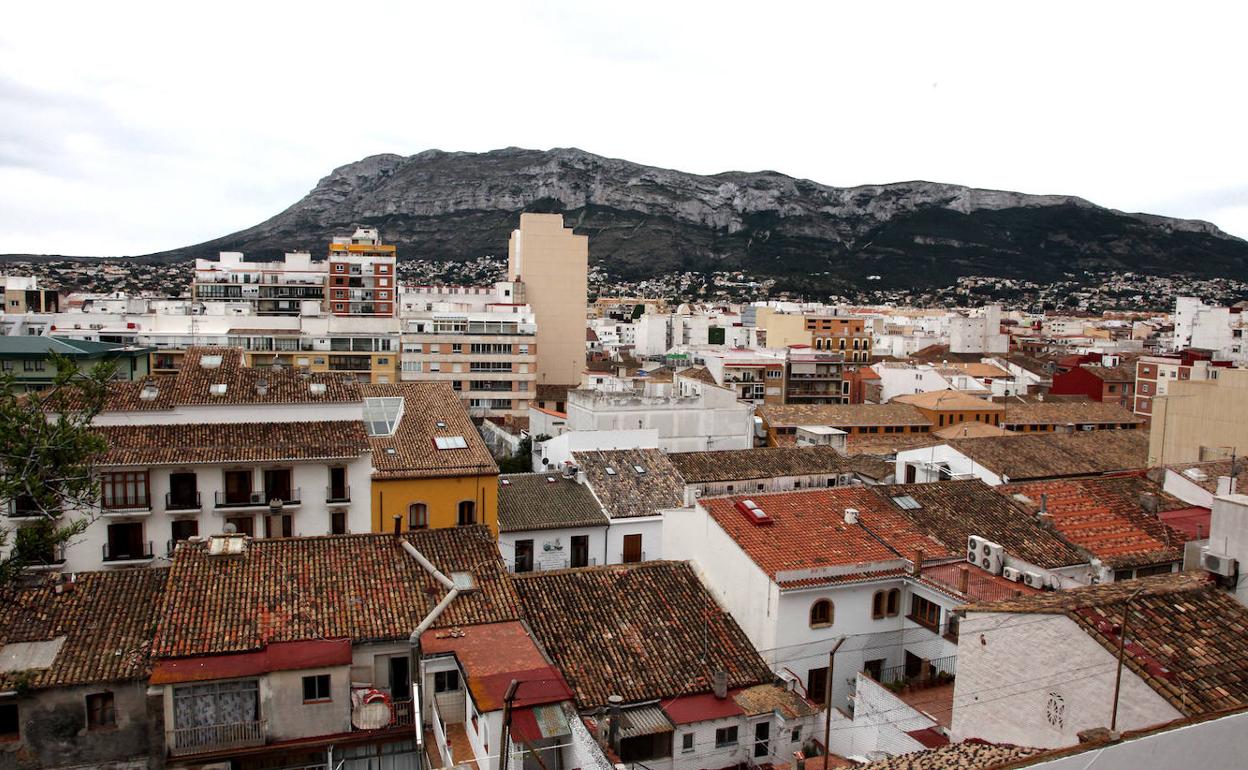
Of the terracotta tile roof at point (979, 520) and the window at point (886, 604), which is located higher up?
the terracotta tile roof at point (979, 520)

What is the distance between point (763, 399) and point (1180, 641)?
61.7 m

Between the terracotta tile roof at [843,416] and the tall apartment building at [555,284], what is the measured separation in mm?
30295

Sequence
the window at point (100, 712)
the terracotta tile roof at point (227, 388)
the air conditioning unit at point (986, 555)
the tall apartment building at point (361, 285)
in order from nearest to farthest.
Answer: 1. the window at point (100, 712)
2. the air conditioning unit at point (986, 555)
3. the terracotta tile roof at point (227, 388)
4. the tall apartment building at point (361, 285)

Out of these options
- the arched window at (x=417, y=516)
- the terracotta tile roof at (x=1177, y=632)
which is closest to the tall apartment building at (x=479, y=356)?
the arched window at (x=417, y=516)

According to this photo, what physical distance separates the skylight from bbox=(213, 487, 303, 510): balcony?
14.4ft

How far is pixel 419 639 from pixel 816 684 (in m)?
9.31

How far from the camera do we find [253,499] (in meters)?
24.9

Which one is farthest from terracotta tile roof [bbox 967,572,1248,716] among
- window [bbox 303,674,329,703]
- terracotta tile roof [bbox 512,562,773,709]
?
window [bbox 303,674,329,703]

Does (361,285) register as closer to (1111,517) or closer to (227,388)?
(227,388)

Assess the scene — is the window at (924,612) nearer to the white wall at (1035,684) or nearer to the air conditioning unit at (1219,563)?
the white wall at (1035,684)

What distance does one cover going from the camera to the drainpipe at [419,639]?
1535cm

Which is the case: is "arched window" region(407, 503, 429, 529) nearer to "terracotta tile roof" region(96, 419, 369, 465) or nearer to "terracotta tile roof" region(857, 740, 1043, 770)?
"terracotta tile roof" region(96, 419, 369, 465)

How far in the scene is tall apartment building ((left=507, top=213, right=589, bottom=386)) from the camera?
85.3m

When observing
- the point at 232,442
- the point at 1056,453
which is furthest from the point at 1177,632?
the point at 1056,453
